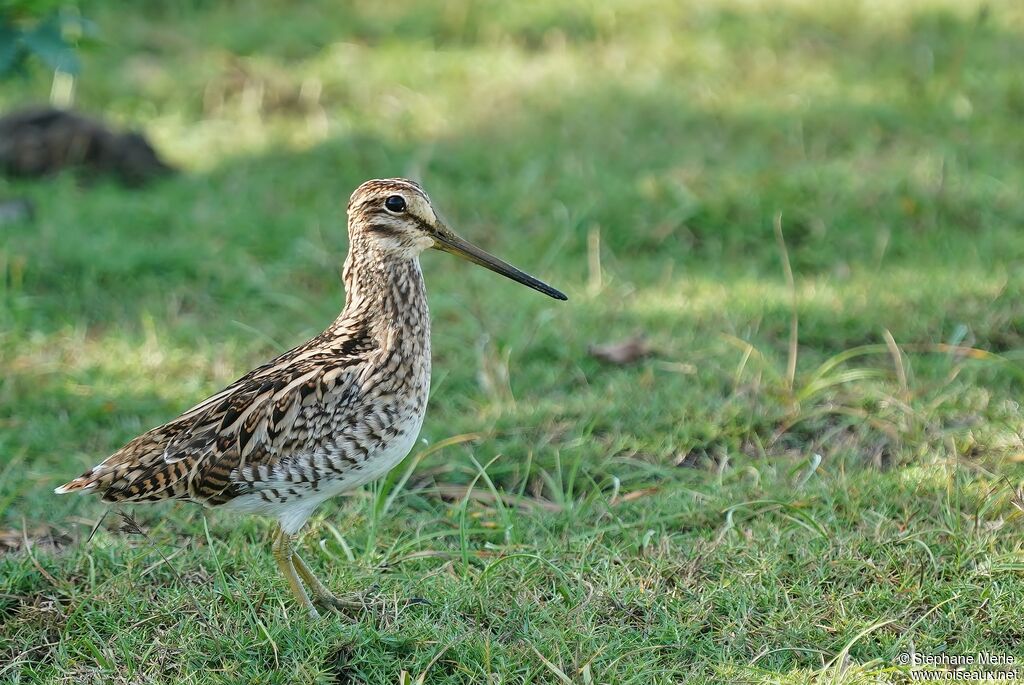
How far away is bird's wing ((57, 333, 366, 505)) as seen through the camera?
3.93 meters

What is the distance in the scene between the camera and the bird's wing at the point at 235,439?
12.9ft

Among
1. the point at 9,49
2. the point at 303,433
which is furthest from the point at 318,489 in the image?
the point at 9,49

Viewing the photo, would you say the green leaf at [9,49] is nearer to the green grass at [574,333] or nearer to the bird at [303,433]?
the green grass at [574,333]

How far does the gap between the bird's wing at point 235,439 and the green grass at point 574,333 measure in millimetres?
306

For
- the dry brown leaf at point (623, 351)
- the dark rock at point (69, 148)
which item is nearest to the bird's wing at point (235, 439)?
the dry brown leaf at point (623, 351)

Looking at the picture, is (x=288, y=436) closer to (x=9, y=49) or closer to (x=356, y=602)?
(x=356, y=602)

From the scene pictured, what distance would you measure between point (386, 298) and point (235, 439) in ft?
2.13

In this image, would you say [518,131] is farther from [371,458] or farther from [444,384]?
[371,458]

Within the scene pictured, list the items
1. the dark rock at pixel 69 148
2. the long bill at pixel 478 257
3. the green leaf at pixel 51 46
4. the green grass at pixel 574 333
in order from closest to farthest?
the green grass at pixel 574 333, the long bill at pixel 478 257, the green leaf at pixel 51 46, the dark rock at pixel 69 148

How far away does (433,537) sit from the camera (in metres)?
4.45

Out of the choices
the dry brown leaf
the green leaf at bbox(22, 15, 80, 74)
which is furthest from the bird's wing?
the green leaf at bbox(22, 15, 80, 74)

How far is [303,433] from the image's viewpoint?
393cm

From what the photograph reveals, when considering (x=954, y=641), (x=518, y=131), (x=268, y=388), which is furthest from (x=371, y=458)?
(x=518, y=131)

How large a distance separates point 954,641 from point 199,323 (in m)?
3.80
